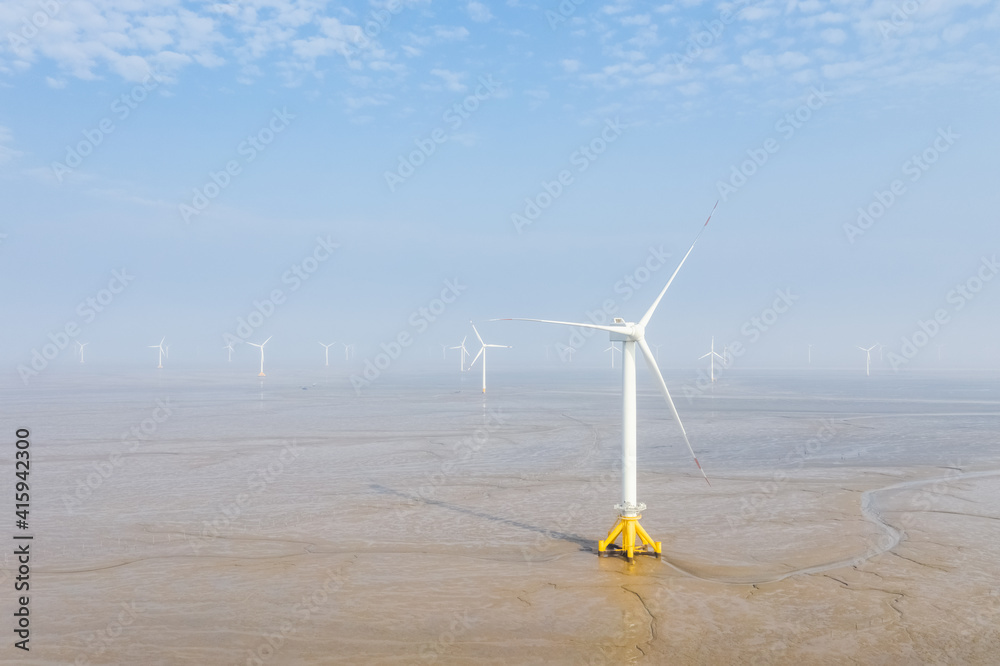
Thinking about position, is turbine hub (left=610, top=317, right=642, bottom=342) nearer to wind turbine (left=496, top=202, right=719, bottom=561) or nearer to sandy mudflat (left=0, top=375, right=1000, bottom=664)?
wind turbine (left=496, top=202, right=719, bottom=561)

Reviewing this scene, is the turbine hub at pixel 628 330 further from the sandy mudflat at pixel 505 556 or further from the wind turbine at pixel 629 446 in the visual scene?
the sandy mudflat at pixel 505 556

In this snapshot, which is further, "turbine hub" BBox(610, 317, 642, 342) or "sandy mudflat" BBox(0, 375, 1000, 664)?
"turbine hub" BBox(610, 317, 642, 342)

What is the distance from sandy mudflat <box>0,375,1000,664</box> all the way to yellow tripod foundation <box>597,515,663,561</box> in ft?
1.68

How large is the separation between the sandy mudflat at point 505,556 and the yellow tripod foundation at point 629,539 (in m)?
0.51

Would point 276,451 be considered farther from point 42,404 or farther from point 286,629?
point 42,404

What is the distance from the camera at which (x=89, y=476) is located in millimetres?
32281

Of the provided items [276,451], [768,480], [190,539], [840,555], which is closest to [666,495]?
[768,480]

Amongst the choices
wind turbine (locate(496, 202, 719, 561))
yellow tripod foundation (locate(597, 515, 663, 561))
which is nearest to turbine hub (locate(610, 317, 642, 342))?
wind turbine (locate(496, 202, 719, 561))

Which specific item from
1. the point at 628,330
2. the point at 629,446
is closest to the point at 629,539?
the point at 629,446

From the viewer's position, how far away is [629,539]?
1948cm

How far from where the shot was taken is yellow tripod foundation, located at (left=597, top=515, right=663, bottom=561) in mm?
19467

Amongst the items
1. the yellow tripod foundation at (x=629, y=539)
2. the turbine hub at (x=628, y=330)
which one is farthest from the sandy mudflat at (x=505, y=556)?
the turbine hub at (x=628, y=330)

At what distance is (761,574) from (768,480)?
47.2 ft

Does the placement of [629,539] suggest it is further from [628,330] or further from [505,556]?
[628,330]
